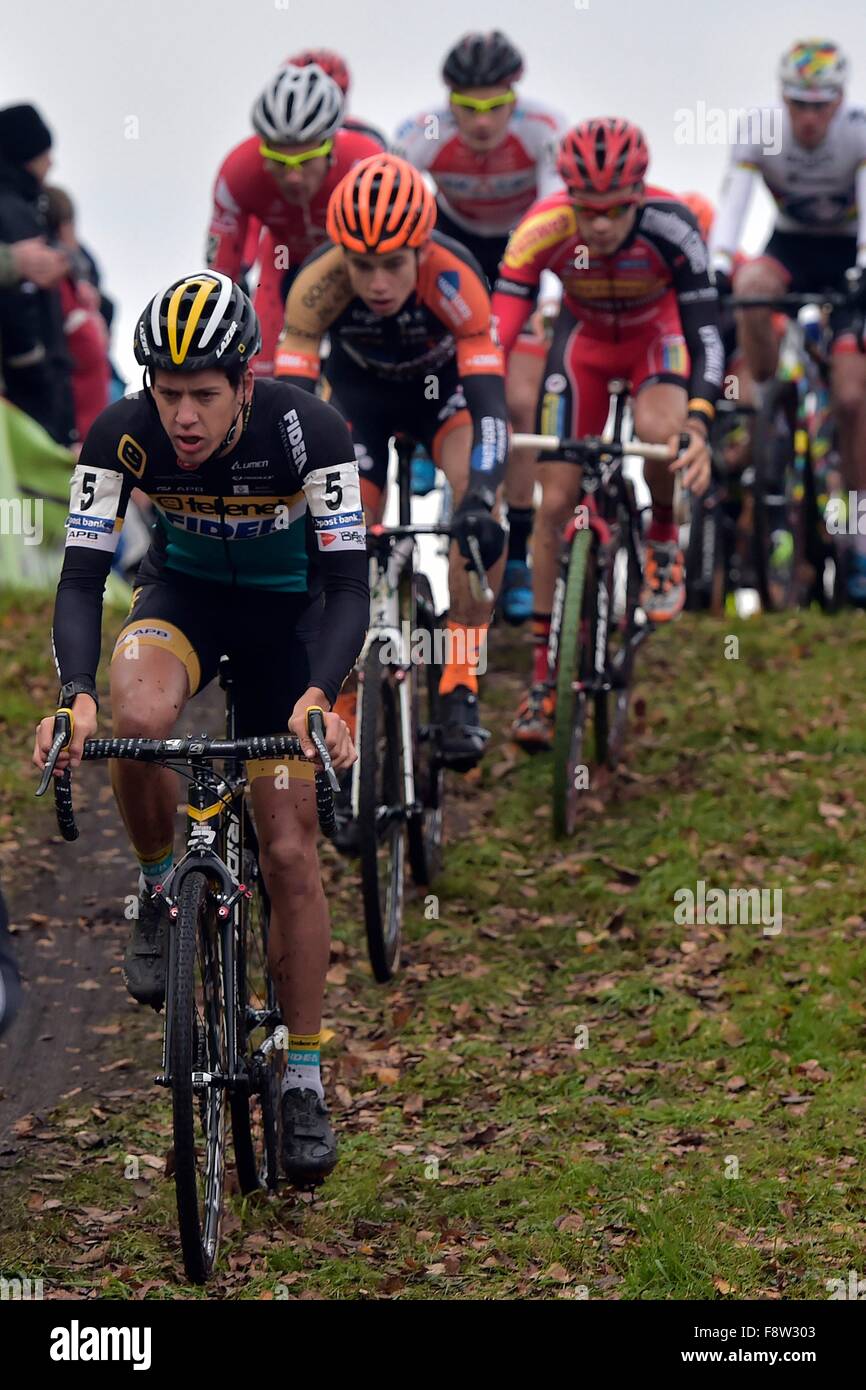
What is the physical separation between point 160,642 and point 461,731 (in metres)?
2.77

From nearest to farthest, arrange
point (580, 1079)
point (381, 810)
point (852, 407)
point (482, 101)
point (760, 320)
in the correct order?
point (580, 1079), point (381, 810), point (482, 101), point (852, 407), point (760, 320)

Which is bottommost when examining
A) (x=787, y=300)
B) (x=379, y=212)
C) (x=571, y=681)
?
(x=571, y=681)

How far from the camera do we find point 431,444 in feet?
28.7

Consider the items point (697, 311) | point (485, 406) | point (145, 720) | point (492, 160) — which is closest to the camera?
point (145, 720)

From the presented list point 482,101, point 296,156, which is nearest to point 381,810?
point 296,156

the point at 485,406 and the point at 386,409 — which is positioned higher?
the point at 386,409

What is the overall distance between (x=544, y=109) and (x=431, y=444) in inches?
146

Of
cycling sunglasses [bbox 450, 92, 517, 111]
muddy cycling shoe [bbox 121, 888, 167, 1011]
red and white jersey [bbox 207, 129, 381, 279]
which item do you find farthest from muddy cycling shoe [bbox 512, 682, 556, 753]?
muddy cycling shoe [bbox 121, 888, 167, 1011]

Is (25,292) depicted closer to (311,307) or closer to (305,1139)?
(311,307)

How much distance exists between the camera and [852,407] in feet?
40.6

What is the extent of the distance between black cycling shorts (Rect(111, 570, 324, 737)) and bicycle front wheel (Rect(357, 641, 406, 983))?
4.64 feet

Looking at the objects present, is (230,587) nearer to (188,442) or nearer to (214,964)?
(188,442)

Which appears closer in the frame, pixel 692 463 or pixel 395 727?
pixel 395 727

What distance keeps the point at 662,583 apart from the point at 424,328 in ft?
7.41
